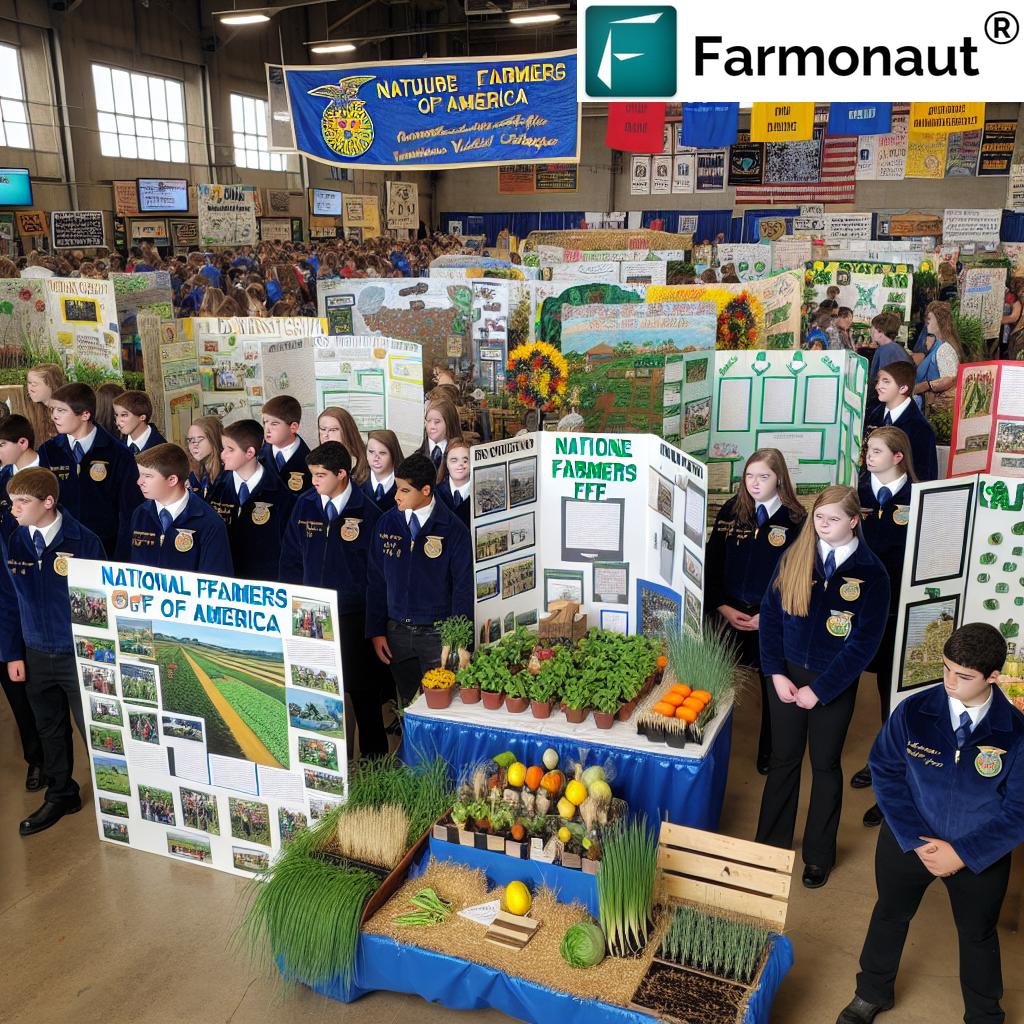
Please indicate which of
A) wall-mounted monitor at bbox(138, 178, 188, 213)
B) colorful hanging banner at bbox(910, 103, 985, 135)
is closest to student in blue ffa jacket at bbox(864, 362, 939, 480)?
colorful hanging banner at bbox(910, 103, 985, 135)

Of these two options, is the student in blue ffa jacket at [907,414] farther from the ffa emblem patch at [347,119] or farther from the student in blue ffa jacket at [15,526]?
the student in blue ffa jacket at [15,526]

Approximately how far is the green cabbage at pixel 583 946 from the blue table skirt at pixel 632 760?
620mm

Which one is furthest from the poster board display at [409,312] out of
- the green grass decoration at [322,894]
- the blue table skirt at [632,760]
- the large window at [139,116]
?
the large window at [139,116]

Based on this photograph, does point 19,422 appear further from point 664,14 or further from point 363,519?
point 664,14

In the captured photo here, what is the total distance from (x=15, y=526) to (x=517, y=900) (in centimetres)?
282

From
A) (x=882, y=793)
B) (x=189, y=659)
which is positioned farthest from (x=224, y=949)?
(x=882, y=793)

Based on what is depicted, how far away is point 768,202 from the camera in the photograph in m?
25.5

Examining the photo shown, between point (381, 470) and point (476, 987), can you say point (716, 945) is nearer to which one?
point (476, 987)

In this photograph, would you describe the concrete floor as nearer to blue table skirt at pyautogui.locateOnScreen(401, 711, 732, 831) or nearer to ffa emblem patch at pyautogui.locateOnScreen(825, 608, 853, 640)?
blue table skirt at pyautogui.locateOnScreen(401, 711, 732, 831)

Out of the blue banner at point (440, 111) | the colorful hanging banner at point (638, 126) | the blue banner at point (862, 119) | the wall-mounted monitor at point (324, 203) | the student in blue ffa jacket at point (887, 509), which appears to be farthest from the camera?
the wall-mounted monitor at point (324, 203)

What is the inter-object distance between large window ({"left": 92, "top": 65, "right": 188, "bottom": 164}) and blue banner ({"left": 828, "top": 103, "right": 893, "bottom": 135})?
12.6 m

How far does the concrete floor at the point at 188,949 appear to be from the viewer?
3.32m

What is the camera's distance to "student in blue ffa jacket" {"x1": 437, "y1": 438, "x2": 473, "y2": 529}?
4691 mm

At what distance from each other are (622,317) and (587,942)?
396 centimetres
